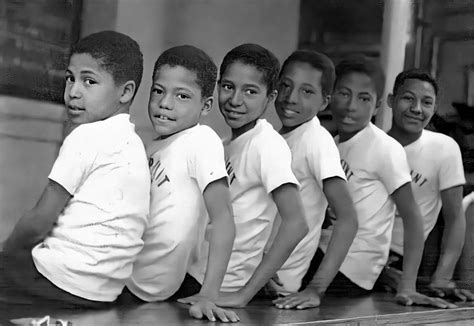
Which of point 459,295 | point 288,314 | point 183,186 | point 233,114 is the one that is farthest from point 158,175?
point 459,295

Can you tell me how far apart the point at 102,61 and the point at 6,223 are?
0.47m

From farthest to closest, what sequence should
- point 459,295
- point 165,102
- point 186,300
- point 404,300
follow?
point 459,295 < point 404,300 < point 186,300 < point 165,102

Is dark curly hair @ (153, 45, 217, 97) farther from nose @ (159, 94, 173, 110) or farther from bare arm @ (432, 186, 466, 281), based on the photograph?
bare arm @ (432, 186, 466, 281)

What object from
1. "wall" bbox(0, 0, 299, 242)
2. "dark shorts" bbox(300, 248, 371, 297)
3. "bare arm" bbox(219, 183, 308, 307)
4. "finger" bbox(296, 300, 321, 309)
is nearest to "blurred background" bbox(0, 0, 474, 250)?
"wall" bbox(0, 0, 299, 242)

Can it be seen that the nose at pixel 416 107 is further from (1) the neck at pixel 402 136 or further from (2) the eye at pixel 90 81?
(2) the eye at pixel 90 81

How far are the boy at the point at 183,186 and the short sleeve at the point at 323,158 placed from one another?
17.0 inches

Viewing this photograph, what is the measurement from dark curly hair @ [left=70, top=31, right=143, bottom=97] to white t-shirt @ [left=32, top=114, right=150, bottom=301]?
0.11 metres

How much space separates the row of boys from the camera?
7.93ft

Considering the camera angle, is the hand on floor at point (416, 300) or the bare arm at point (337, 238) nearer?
the bare arm at point (337, 238)

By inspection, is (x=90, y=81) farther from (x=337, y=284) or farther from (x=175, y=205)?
(x=337, y=284)

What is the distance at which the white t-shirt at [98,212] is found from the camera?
239cm

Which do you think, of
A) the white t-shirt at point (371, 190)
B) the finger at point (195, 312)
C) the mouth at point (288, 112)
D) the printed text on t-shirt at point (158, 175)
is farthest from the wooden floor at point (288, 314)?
the mouth at point (288, 112)

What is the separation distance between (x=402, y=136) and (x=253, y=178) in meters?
0.80

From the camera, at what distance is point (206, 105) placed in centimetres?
262
